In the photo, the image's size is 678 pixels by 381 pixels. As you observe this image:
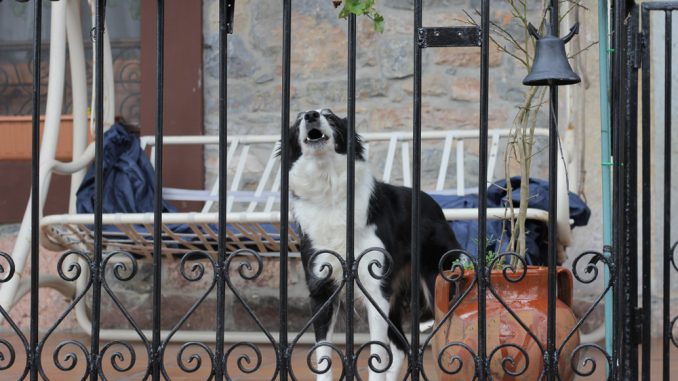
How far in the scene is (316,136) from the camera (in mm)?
3473

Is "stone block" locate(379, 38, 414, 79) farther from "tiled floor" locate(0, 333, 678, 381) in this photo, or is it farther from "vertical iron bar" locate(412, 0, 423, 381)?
"vertical iron bar" locate(412, 0, 423, 381)

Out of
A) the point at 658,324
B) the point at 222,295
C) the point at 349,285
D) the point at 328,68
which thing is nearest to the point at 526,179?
the point at 349,285

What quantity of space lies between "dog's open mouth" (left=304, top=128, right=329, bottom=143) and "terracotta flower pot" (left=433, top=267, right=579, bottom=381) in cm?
84

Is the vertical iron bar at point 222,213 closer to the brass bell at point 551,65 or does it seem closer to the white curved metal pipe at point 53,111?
the brass bell at point 551,65

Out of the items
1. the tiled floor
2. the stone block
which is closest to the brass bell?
the tiled floor

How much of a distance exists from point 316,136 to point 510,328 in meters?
1.10

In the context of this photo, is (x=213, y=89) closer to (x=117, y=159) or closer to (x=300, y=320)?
(x=117, y=159)

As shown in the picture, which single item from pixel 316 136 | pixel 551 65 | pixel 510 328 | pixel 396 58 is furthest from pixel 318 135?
pixel 396 58

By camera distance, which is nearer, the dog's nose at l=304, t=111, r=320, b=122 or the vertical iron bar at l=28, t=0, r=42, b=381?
the vertical iron bar at l=28, t=0, r=42, b=381

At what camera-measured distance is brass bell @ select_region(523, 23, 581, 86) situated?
2.22 meters

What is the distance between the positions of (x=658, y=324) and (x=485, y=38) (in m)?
2.61

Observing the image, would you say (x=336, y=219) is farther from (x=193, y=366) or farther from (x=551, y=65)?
(x=551, y=65)

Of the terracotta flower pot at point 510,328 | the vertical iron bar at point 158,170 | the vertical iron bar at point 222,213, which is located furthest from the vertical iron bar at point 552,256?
the vertical iron bar at point 158,170

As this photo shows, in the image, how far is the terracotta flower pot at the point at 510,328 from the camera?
265 centimetres
